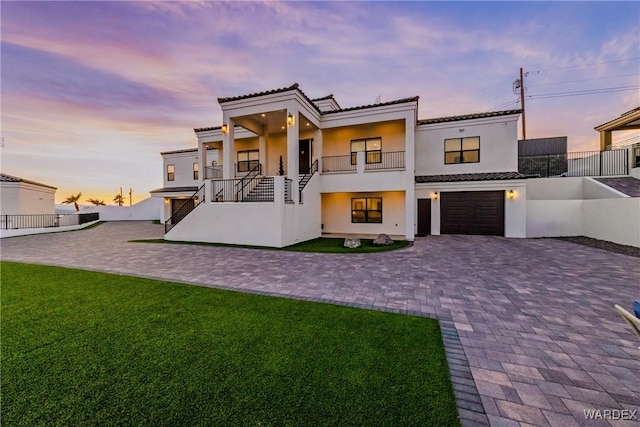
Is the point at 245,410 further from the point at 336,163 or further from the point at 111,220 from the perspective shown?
the point at 111,220

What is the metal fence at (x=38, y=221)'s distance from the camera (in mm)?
16109

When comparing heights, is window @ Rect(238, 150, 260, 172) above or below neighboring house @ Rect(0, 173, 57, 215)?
above

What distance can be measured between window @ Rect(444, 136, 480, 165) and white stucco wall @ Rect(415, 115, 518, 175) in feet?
0.61

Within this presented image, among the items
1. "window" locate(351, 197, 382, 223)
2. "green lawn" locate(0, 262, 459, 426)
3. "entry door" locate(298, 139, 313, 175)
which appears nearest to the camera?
"green lawn" locate(0, 262, 459, 426)

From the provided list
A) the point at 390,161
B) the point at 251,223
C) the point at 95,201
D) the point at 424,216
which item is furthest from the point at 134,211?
the point at 424,216

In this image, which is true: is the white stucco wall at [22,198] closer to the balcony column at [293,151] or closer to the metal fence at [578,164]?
the balcony column at [293,151]

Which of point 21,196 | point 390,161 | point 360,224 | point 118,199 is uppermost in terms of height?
point 390,161

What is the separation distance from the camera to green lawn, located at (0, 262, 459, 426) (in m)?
1.90

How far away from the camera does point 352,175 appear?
42.2 feet

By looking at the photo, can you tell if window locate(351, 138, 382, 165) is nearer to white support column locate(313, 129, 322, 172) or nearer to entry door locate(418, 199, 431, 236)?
white support column locate(313, 129, 322, 172)

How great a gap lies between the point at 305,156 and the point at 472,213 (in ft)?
32.9

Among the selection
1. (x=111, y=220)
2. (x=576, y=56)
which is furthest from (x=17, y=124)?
(x=576, y=56)

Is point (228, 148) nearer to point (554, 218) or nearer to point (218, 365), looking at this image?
point (218, 365)

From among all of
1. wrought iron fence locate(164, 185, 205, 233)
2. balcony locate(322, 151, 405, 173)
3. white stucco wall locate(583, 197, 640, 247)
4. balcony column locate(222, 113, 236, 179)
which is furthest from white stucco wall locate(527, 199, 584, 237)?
wrought iron fence locate(164, 185, 205, 233)
